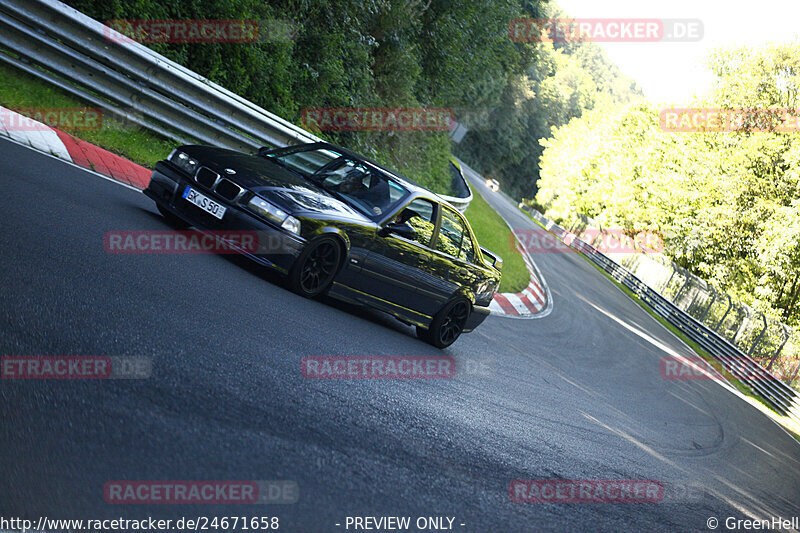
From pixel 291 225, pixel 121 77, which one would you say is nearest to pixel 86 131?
pixel 121 77

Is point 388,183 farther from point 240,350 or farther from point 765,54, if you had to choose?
point 765,54

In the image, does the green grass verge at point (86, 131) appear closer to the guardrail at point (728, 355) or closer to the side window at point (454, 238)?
the side window at point (454, 238)

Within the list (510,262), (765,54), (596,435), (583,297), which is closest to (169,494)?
(596,435)

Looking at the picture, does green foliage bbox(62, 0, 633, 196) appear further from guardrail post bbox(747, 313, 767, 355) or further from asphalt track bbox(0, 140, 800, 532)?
guardrail post bbox(747, 313, 767, 355)

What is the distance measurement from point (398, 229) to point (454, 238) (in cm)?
130

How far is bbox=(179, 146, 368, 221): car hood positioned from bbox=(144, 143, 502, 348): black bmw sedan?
0.6 inches

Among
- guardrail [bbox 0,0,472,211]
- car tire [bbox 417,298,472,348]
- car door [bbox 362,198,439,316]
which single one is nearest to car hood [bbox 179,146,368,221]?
car door [bbox 362,198,439,316]

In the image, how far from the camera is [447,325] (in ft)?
27.5

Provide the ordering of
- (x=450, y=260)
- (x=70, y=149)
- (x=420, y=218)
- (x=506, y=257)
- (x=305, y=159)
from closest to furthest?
1. (x=420, y=218)
2. (x=305, y=159)
3. (x=450, y=260)
4. (x=70, y=149)
5. (x=506, y=257)

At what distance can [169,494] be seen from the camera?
9.28ft

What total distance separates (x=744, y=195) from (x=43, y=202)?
3190 cm

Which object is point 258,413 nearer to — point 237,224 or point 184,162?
point 237,224

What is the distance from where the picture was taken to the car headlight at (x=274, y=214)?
6.26 m

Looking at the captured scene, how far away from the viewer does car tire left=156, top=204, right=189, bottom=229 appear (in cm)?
708
